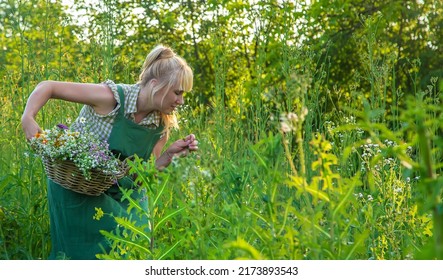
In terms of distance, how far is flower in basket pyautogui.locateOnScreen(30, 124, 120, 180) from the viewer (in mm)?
3062

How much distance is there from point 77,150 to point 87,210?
0.58 m

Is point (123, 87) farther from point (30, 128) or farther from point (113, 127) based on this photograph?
point (30, 128)

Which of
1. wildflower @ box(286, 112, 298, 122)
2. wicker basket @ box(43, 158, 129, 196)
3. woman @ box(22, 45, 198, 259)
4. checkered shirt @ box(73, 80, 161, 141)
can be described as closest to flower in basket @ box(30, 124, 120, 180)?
wicker basket @ box(43, 158, 129, 196)

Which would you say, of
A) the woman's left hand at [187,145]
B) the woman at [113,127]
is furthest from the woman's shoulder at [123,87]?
the woman's left hand at [187,145]

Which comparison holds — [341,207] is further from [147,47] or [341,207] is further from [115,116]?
[147,47]

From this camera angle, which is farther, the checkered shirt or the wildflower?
the checkered shirt

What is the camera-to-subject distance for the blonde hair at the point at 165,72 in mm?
3645

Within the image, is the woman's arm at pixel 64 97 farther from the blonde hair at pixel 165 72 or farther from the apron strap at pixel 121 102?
the blonde hair at pixel 165 72

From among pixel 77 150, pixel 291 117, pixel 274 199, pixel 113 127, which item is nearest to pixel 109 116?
pixel 113 127

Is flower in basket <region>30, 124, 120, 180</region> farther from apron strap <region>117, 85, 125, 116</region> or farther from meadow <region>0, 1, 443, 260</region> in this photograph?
apron strap <region>117, 85, 125, 116</region>

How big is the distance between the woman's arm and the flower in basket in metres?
0.10

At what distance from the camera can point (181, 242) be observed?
2.34 meters

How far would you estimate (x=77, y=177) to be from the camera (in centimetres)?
330
